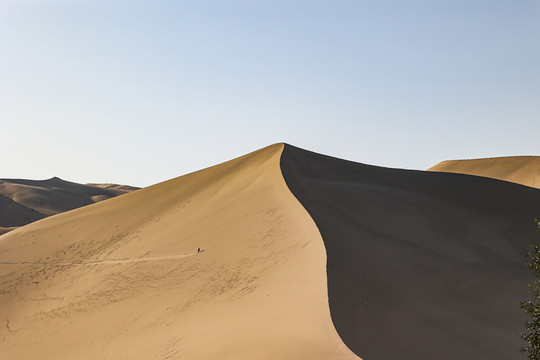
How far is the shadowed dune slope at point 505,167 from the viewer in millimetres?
58750

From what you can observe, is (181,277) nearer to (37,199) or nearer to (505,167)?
(505,167)

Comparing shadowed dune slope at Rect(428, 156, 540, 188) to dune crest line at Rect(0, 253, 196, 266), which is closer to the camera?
dune crest line at Rect(0, 253, 196, 266)

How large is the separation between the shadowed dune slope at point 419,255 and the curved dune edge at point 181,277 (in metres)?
0.86

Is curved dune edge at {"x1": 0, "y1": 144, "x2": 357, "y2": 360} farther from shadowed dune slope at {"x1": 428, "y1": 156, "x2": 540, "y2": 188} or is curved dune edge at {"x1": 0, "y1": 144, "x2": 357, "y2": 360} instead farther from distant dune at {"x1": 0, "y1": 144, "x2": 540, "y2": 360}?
shadowed dune slope at {"x1": 428, "y1": 156, "x2": 540, "y2": 188}

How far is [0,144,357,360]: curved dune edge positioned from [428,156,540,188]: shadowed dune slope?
37.9 metres

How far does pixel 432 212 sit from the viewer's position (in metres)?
23.9

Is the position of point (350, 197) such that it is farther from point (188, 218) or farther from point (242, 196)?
point (188, 218)

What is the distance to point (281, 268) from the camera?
1504cm

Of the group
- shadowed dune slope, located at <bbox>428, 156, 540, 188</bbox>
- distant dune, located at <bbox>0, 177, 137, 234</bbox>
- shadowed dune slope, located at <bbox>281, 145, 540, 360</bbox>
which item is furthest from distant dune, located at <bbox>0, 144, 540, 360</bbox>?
distant dune, located at <bbox>0, 177, 137, 234</bbox>

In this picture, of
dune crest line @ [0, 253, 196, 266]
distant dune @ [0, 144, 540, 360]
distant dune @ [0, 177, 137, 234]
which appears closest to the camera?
distant dune @ [0, 144, 540, 360]

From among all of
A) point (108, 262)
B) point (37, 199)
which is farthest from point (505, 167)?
point (37, 199)

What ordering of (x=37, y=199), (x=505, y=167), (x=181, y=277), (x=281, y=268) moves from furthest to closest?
1. (x=37, y=199)
2. (x=505, y=167)
3. (x=181, y=277)
4. (x=281, y=268)

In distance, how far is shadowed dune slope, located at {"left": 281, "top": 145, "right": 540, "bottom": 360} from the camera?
1215cm

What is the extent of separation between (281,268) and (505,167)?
5465cm
